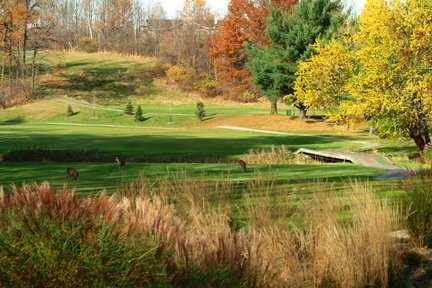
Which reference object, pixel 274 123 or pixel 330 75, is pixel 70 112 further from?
pixel 330 75

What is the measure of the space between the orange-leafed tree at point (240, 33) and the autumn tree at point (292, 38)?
10.5m

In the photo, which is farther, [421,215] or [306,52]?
[306,52]

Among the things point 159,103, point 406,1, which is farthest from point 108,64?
point 406,1

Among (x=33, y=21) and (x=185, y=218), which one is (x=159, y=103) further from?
(x=185, y=218)

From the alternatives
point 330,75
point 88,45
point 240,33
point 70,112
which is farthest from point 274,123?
point 88,45

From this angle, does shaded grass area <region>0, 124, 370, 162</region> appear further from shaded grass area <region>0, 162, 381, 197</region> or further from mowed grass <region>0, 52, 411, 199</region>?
shaded grass area <region>0, 162, 381, 197</region>

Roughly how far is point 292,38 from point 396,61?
24.5 meters

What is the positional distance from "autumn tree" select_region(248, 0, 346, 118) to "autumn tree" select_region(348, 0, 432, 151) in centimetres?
2240

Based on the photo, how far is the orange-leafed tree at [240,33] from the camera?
6575 cm

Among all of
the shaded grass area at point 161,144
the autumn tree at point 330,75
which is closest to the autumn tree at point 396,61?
the autumn tree at point 330,75

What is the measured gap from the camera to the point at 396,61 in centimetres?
2683

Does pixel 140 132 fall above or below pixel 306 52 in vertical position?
below

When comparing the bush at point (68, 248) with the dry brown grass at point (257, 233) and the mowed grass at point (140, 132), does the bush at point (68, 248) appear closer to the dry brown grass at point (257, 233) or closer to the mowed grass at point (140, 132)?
the dry brown grass at point (257, 233)

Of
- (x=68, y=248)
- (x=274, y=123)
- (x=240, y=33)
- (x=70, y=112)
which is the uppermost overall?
(x=240, y=33)
